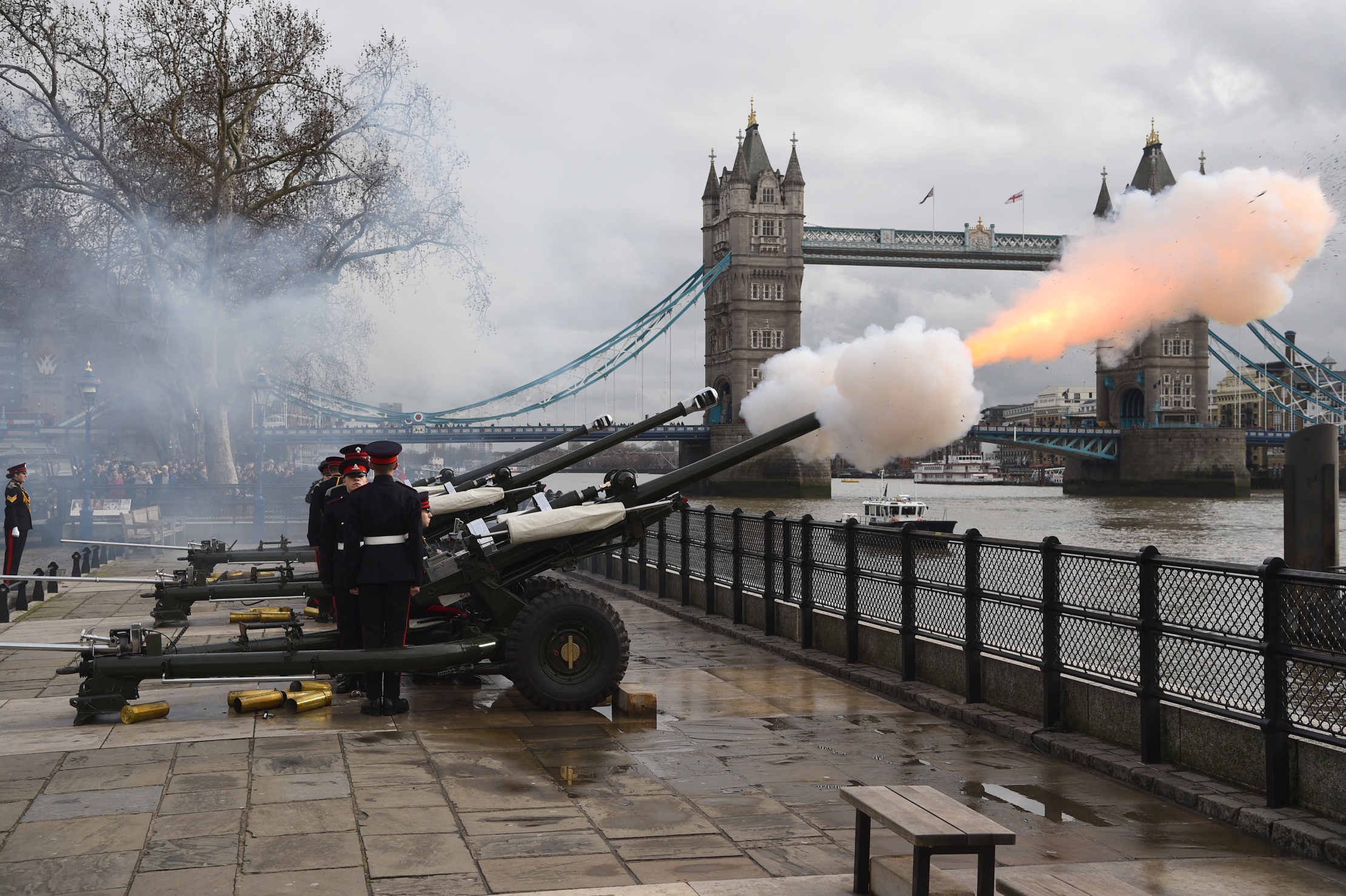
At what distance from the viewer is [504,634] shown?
27.1ft

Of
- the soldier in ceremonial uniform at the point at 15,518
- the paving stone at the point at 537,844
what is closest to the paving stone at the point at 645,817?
the paving stone at the point at 537,844

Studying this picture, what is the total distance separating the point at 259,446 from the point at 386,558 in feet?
91.2

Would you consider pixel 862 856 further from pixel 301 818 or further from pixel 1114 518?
pixel 1114 518

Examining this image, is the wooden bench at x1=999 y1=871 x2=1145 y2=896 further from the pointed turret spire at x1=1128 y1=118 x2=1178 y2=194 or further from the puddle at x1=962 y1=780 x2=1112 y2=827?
the pointed turret spire at x1=1128 y1=118 x2=1178 y2=194

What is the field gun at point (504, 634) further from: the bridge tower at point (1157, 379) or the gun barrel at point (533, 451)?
the bridge tower at point (1157, 379)

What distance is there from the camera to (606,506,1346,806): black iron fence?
18.8 feet

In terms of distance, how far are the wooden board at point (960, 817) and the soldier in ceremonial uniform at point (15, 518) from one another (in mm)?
14452

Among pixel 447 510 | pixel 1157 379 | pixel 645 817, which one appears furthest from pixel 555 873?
pixel 1157 379

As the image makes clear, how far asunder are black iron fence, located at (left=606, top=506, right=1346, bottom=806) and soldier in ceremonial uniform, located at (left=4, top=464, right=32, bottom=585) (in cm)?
1033

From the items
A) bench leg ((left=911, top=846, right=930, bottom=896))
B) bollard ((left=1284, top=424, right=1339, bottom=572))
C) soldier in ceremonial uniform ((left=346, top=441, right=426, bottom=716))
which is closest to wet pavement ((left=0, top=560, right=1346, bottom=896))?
soldier in ceremonial uniform ((left=346, top=441, right=426, bottom=716))

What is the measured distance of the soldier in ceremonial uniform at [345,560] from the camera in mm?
7832

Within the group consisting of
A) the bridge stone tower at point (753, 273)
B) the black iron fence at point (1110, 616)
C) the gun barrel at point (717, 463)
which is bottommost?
the black iron fence at point (1110, 616)

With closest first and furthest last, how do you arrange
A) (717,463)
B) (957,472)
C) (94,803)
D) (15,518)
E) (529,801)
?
(94,803)
(529,801)
(717,463)
(15,518)
(957,472)

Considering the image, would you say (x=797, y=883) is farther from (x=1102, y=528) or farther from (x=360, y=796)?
(x=1102, y=528)
